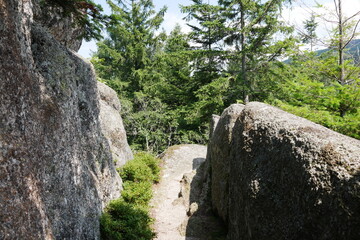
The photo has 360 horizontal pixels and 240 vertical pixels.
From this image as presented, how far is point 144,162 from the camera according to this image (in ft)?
39.7

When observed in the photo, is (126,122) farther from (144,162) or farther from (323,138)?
(323,138)

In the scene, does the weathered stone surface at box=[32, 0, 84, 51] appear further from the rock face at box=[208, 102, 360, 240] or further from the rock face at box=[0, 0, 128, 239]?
the rock face at box=[208, 102, 360, 240]

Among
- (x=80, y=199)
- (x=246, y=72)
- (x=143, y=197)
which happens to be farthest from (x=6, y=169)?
(x=246, y=72)

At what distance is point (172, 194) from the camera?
35.1 feet

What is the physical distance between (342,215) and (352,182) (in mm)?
368

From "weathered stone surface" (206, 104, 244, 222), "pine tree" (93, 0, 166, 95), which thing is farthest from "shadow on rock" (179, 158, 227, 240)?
"pine tree" (93, 0, 166, 95)

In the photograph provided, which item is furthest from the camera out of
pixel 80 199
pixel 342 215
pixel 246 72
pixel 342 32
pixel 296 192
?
pixel 246 72

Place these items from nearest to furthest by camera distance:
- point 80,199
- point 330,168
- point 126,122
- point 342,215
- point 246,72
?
point 342,215 → point 330,168 → point 80,199 → point 246,72 → point 126,122

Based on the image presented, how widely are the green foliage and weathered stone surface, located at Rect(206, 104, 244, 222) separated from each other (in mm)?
2147

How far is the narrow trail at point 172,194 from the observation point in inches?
300

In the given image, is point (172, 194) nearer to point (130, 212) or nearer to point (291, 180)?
point (130, 212)

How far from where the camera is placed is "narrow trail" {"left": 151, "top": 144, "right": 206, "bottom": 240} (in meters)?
7.61

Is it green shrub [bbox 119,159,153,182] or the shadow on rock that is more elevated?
green shrub [bbox 119,159,153,182]

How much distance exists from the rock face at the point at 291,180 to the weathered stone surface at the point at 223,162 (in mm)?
1853
